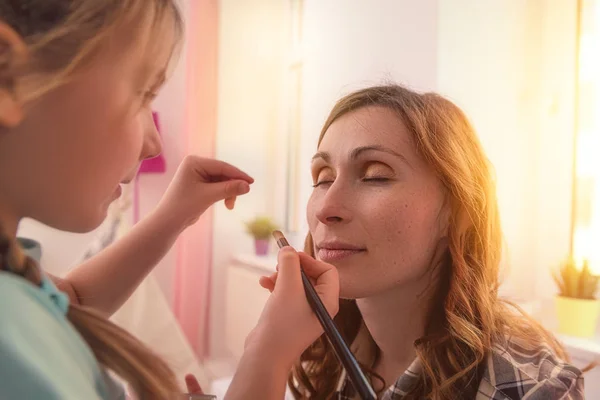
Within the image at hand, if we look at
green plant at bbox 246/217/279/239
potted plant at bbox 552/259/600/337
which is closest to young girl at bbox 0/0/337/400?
potted plant at bbox 552/259/600/337

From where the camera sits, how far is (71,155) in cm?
38

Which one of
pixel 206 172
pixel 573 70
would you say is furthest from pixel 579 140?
pixel 206 172

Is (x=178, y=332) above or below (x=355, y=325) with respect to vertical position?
below

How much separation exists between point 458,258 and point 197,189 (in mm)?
428

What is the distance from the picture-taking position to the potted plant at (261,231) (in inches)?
72.7

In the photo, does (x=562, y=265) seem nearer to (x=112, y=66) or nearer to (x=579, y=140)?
(x=579, y=140)

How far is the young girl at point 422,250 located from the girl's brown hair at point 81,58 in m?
0.22

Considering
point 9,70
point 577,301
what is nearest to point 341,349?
point 9,70

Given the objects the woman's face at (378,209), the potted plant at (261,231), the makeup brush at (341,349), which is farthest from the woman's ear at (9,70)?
the potted plant at (261,231)

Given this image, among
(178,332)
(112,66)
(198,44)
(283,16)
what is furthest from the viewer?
(283,16)

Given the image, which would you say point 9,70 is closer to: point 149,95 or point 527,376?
point 149,95

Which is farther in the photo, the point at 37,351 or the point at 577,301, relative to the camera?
the point at 577,301

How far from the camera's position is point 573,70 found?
1038 mm

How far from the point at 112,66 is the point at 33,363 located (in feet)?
0.79
